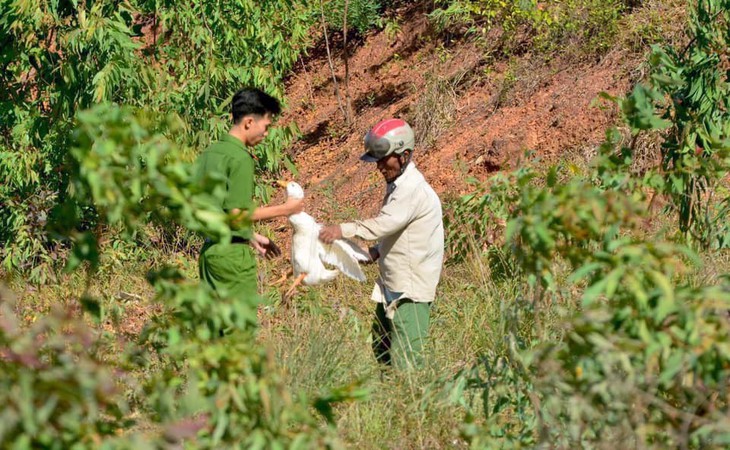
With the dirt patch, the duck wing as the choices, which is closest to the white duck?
the duck wing

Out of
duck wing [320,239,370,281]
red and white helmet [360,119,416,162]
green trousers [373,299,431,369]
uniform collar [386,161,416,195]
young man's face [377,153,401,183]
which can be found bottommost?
green trousers [373,299,431,369]

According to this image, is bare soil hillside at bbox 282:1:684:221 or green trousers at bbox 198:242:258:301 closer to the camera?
green trousers at bbox 198:242:258:301

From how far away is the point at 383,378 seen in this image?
5.09 m

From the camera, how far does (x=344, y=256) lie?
16.7ft

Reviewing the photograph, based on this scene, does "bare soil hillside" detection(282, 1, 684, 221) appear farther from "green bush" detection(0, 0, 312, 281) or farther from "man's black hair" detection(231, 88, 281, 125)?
"man's black hair" detection(231, 88, 281, 125)

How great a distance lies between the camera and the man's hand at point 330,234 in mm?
4918

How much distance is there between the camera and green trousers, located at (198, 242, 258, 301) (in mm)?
4660

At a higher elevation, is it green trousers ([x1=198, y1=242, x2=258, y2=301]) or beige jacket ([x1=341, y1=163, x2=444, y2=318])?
green trousers ([x1=198, y1=242, x2=258, y2=301])

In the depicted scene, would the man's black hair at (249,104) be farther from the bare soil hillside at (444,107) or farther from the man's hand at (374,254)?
the bare soil hillside at (444,107)

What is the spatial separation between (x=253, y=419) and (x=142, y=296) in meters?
4.92

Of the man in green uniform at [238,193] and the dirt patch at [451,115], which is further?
the dirt patch at [451,115]

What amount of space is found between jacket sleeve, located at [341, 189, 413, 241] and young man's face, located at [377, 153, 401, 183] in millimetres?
133

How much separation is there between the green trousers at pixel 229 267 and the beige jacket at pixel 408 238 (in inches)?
20.9

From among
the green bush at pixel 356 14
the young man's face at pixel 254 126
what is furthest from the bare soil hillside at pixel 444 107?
the young man's face at pixel 254 126
